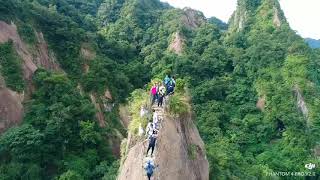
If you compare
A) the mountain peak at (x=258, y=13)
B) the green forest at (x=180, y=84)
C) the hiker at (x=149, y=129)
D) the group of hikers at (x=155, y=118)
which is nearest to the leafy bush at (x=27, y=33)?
the green forest at (x=180, y=84)

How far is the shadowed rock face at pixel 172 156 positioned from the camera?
1528 centimetres

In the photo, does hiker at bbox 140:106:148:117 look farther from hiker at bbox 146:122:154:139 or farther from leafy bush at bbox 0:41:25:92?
leafy bush at bbox 0:41:25:92

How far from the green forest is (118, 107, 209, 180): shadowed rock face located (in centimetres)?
111

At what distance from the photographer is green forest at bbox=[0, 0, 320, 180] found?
29359 millimetres

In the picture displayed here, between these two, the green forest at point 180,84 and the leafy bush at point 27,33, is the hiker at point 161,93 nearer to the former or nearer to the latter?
the green forest at point 180,84

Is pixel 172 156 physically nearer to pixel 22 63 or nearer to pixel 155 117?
pixel 155 117

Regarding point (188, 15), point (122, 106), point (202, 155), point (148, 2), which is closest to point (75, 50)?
point (122, 106)

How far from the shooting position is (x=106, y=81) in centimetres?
3897

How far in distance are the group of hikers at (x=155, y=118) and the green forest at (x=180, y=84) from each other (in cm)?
68

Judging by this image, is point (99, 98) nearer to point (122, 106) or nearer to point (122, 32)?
point (122, 106)

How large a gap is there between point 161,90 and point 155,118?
3.43 feet

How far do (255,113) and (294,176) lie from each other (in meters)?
8.24

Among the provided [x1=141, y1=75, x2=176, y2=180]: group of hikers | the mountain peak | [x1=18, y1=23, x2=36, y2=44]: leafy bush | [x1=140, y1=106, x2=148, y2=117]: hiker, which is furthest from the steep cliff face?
the mountain peak

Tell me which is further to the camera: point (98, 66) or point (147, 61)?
point (147, 61)
